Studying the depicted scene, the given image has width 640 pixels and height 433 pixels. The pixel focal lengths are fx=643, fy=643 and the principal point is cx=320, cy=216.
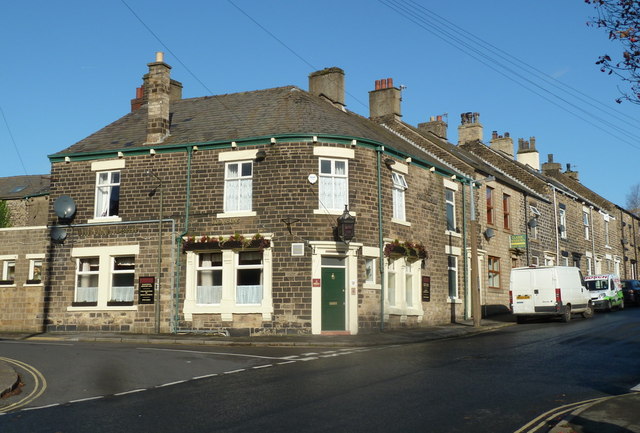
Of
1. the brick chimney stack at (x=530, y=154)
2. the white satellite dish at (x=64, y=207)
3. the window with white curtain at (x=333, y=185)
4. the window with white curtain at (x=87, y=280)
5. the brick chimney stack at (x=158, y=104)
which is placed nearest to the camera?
the window with white curtain at (x=333, y=185)

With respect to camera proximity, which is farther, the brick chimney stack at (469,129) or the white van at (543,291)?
the brick chimney stack at (469,129)

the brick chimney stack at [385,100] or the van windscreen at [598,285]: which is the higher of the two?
the brick chimney stack at [385,100]

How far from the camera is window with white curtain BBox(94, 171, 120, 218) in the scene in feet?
81.6

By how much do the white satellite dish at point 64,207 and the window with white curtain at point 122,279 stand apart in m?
2.48

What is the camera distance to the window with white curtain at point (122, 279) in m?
23.9

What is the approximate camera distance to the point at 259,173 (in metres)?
22.9

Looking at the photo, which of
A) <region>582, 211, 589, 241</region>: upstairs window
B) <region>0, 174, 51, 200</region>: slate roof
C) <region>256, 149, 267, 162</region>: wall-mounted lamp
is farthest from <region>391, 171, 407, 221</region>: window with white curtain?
<region>582, 211, 589, 241</region>: upstairs window

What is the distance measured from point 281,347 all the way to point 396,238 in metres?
7.41

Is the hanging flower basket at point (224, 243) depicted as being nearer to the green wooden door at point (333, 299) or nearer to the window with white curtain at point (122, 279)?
the green wooden door at point (333, 299)

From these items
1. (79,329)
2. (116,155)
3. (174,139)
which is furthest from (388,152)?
(79,329)

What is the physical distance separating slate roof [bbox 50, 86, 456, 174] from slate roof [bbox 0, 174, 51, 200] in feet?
45.8

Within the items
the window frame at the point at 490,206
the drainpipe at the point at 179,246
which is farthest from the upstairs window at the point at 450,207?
the drainpipe at the point at 179,246

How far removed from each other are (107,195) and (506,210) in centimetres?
2029

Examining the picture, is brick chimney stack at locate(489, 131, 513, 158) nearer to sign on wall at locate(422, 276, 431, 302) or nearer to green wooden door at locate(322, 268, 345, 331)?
sign on wall at locate(422, 276, 431, 302)
